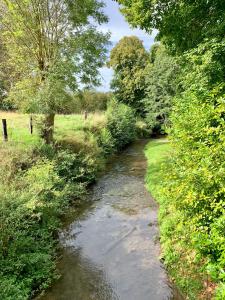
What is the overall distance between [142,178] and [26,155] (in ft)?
26.7

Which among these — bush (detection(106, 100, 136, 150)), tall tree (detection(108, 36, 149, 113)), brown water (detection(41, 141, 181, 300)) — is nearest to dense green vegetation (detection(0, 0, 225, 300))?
brown water (detection(41, 141, 181, 300))

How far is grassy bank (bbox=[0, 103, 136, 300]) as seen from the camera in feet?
26.0

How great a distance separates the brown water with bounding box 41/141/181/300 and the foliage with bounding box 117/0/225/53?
7.27 m

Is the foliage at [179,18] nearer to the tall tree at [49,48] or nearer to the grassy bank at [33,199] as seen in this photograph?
the tall tree at [49,48]

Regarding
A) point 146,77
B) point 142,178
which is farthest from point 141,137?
point 142,178

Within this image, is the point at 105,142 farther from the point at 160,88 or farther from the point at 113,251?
the point at 160,88

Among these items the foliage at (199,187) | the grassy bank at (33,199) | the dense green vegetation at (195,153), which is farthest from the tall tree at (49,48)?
the foliage at (199,187)

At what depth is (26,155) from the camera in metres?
12.9

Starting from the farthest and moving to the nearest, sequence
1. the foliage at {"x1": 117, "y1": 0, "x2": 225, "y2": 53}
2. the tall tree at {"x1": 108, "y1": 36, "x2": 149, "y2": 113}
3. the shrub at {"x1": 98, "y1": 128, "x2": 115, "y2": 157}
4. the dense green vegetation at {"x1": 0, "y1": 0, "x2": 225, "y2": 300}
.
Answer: the tall tree at {"x1": 108, "y1": 36, "x2": 149, "y2": 113}, the shrub at {"x1": 98, "y1": 128, "x2": 115, "y2": 157}, the foliage at {"x1": 117, "y1": 0, "x2": 225, "y2": 53}, the dense green vegetation at {"x1": 0, "y1": 0, "x2": 225, "y2": 300}

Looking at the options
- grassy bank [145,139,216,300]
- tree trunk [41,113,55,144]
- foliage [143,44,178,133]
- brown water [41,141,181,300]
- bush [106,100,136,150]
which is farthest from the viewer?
foliage [143,44,178,133]

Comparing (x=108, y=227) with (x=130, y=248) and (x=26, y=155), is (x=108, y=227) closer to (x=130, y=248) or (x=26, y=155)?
(x=130, y=248)

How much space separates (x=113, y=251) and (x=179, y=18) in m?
9.07

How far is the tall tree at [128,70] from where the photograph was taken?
3962 centimetres

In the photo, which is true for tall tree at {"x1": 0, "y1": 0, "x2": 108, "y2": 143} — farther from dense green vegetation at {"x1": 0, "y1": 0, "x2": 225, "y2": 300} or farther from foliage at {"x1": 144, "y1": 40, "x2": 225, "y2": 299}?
foliage at {"x1": 144, "y1": 40, "x2": 225, "y2": 299}
